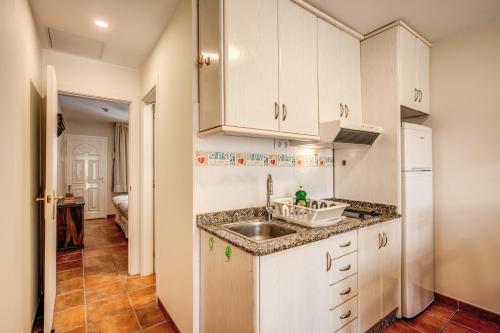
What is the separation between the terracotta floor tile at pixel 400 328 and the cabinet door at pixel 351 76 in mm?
1729

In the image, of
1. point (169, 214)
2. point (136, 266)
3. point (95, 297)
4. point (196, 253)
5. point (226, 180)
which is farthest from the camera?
point (136, 266)

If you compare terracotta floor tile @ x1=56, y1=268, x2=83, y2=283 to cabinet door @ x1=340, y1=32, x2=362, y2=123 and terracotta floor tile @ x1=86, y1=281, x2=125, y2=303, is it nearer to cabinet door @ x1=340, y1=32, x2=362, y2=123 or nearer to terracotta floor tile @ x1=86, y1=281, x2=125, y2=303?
terracotta floor tile @ x1=86, y1=281, x2=125, y2=303

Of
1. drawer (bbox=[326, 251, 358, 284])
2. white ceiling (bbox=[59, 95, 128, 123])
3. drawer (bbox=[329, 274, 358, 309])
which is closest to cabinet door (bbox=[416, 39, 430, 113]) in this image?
drawer (bbox=[326, 251, 358, 284])

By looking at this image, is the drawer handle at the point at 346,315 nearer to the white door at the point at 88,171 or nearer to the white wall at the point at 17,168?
the white wall at the point at 17,168

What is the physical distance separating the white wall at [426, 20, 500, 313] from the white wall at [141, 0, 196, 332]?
2307 millimetres

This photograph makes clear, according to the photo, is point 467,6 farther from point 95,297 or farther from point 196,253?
point 95,297

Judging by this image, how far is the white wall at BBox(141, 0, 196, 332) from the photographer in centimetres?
173

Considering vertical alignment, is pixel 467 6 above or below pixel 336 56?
above

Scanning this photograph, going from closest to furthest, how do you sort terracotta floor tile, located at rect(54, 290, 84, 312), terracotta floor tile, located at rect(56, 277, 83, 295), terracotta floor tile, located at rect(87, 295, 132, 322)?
terracotta floor tile, located at rect(87, 295, 132, 322) < terracotta floor tile, located at rect(54, 290, 84, 312) < terracotta floor tile, located at rect(56, 277, 83, 295)

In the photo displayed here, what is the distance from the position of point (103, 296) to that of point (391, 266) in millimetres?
2652

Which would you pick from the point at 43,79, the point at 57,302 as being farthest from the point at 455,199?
the point at 43,79

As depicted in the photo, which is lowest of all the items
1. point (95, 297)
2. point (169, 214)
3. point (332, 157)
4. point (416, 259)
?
point (95, 297)

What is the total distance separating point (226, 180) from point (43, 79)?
2.18 meters

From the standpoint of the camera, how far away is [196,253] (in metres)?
1.69
